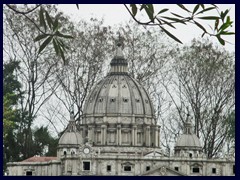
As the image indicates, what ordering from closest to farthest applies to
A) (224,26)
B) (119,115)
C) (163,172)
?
1. (224,26)
2. (163,172)
3. (119,115)

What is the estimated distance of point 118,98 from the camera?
54344 mm

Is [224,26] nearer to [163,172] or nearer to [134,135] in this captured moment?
[163,172]

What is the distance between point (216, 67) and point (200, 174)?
23.4 feet

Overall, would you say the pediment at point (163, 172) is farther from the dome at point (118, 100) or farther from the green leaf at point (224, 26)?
the green leaf at point (224, 26)

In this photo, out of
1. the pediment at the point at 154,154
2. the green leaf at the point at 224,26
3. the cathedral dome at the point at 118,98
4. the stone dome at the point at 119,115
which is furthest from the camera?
the stone dome at the point at 119,115

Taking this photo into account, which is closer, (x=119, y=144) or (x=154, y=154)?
(x=154, y=154)

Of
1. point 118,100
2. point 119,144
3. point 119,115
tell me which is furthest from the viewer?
point 118,100

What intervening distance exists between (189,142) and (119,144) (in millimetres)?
5771

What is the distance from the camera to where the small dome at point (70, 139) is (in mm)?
48625

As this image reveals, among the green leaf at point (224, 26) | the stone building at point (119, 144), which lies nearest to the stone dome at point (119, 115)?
the stone building at point (119, 144)

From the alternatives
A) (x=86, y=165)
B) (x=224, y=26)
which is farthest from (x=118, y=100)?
(x=224, y=26)

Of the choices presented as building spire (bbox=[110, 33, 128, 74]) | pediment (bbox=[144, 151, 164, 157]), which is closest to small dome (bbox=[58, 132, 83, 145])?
pediment (bbox=[144, 151, 164, 157])

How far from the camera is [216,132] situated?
1905 inches

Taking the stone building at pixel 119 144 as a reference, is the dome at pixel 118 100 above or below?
above
